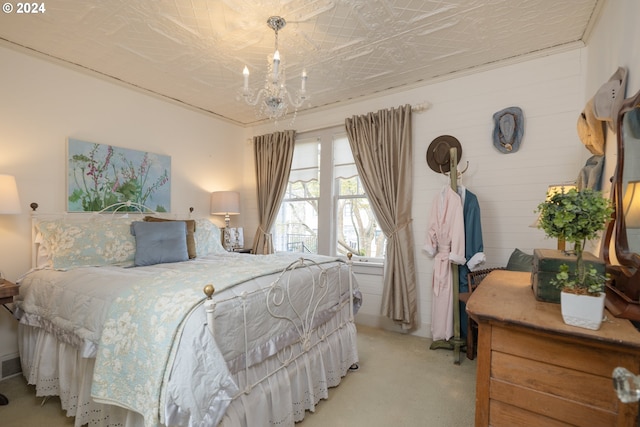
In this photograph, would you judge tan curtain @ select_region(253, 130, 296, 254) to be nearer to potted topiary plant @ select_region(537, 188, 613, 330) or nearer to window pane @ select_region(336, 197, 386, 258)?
window pane @ select_region(336, 197, 386, 258)

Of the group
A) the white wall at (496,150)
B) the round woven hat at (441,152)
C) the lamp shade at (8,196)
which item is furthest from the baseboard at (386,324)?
the lamp shade at (8,196)

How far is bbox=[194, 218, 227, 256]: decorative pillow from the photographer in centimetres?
325

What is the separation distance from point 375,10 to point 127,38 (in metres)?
2.05

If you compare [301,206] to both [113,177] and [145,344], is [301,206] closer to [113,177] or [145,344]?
[113,177]

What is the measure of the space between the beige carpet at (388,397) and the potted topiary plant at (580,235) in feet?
4.70

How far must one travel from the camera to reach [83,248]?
8.09 feet

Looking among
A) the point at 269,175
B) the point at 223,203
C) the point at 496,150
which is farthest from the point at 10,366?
the point at 496,150

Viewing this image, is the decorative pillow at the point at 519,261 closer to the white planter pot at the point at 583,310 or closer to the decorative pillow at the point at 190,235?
the white planter pot at the point at 583,310

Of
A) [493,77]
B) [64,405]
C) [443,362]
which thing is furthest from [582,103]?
[64,405]

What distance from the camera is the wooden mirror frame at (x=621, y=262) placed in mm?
1008

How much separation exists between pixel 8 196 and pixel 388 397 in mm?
3221

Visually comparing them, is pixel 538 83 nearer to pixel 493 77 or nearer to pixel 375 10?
pixel 493 77

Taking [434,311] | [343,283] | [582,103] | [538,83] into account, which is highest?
[538,83]

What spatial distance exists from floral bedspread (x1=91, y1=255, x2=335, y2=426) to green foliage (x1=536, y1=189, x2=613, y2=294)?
4.61ft
